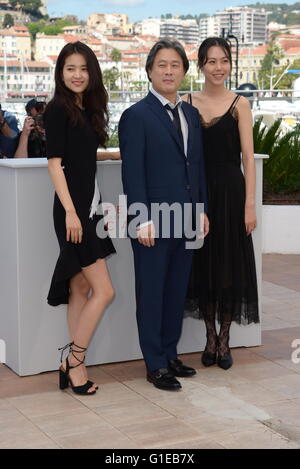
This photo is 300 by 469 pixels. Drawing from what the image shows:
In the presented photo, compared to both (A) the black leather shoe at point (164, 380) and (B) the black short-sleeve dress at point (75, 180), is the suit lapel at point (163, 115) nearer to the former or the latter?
(B) the black short-sleeve dress at point (75, 180)

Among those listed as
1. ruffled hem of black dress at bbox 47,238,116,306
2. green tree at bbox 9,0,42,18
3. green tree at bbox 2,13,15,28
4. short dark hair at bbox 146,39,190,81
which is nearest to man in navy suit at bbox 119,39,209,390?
short dark hair at bbox 146,39,190,81

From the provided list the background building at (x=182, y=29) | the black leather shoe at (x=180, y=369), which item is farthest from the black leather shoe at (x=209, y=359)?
the background building at (x=182, y=29)

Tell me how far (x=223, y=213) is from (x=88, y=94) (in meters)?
0.93

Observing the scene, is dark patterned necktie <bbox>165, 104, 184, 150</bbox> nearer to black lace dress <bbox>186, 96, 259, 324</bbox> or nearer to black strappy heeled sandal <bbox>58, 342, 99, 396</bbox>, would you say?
black lace dress <bbox>186, 96, 259, 324</bbox>

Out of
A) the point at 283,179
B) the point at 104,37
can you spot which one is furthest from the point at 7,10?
the point at 283,179

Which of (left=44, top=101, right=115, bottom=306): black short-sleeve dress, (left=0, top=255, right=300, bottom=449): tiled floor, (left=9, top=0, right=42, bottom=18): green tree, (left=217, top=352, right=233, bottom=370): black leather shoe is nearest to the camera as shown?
(left=0, top=255, right=300, bottom=449): tiled floor

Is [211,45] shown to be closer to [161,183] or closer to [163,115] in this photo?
[163,115]

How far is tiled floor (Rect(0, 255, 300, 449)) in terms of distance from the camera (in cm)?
339

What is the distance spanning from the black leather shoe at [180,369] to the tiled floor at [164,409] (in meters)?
0.04

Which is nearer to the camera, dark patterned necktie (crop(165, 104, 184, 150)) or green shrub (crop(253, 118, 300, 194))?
dark patterned necktie (crop(165, 104, 184, 150))

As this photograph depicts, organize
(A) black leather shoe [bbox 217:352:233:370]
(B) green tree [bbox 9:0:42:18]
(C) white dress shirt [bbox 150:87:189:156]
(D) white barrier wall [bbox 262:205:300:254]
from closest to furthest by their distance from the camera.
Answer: (C) white dress shirt [bbox 150:87:189:156] < (A) black leather shoe [bbox 217:352:233:370] < (D) white barrier wall [bbox 262:205:300:254] < (B) green tree [bbox 9:0:42:18]

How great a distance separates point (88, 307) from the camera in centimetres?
388

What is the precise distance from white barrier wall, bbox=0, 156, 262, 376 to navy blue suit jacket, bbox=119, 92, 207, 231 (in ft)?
1.26

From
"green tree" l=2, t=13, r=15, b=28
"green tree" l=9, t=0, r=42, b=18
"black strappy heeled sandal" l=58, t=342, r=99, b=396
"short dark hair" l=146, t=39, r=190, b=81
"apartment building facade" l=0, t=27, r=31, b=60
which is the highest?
"green tree" l=9, t=0, r=42, b=18
